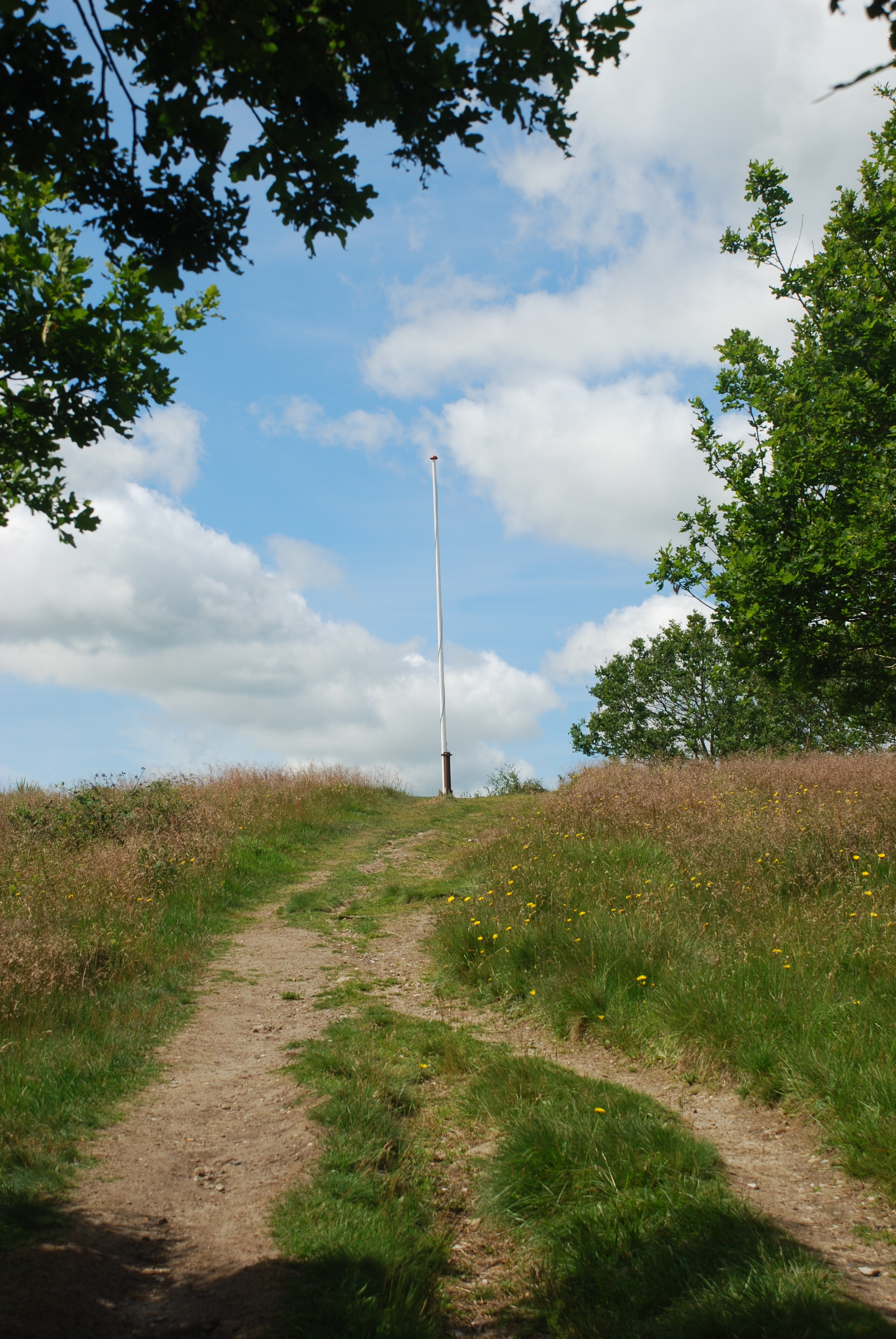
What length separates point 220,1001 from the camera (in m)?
7.82

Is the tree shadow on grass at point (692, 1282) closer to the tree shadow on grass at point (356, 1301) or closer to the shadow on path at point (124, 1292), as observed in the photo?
the tree shadow on grass at point (356, 1301)

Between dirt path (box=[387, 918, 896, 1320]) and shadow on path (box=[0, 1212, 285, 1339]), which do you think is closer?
shadow on path (box=[0, 1212, 285, 1339])

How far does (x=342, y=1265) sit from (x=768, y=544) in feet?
32.2

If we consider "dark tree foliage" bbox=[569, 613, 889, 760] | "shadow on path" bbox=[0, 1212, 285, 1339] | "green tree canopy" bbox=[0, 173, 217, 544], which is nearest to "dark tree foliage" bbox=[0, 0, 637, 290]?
"green tree canopy" bbox=[0, 173, 217, 544]

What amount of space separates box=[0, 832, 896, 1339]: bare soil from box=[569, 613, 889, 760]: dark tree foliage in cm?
1822

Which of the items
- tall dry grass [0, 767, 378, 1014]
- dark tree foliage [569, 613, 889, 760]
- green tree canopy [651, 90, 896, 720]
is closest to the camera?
tall dry grass [0, 767, 378, 1014]

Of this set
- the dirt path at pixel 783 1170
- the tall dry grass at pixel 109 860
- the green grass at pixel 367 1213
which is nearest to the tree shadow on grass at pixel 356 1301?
the green grass at pixel 367 1213

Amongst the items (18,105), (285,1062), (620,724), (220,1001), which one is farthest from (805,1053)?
(620,724)

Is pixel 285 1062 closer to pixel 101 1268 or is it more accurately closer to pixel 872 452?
pixel 101 1268

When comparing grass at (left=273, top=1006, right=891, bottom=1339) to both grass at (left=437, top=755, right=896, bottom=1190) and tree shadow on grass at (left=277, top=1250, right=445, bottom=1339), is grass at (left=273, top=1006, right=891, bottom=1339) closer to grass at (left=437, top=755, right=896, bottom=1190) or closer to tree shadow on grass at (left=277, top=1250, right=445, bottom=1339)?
tree shadow on grass at (left=277, top=1250, right=445, bottom=1339)

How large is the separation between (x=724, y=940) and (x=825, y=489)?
7.07 metres

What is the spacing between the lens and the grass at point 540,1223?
343 cm

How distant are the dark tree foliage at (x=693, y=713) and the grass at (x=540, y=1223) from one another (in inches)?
750

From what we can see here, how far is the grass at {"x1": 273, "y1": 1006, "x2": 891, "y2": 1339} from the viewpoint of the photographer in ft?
11.3
